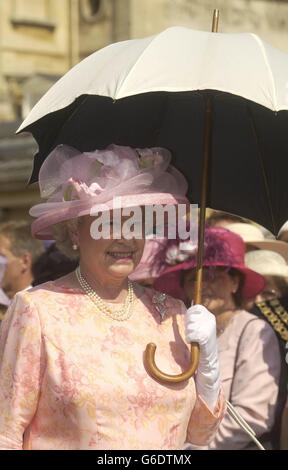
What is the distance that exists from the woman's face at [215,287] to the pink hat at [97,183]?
4.76 feet

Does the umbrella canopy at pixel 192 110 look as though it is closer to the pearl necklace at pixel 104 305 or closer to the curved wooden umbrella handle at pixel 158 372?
the pearl necklace at pixel 104 305

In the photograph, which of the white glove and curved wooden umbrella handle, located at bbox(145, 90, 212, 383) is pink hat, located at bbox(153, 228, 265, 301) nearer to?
curved wooden umbrella handle, located at bbox(145, 90, 212, 383)

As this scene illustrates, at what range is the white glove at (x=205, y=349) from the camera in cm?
308

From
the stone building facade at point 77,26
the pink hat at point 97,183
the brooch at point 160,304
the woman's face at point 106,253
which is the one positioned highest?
the pink hat at point 97,183

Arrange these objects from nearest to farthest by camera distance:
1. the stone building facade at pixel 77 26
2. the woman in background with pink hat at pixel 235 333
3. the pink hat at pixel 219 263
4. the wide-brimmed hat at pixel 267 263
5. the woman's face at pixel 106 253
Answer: the woman's face at pixel 106 253 < the woman in background with pink hat at pixel 235 333 < the pink hat at pixel 219 263 < the wide-brimmed hat at pixel 267 263 < the stone building facade at pixel 77 26

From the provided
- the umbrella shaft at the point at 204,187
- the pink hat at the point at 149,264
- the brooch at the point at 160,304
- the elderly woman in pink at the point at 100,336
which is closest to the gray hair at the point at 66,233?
the elderly woman in pink at the point at 100,336

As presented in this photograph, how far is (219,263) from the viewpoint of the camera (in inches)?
183

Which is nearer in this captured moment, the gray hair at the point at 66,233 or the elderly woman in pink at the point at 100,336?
the elderly woman in pink at the point at 100,336

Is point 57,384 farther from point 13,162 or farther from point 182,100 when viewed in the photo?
point 13,162

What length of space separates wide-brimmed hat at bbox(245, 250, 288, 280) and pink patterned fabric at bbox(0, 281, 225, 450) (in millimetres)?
2271

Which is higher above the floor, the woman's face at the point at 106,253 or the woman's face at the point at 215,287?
the woman's face at the point at 106,253

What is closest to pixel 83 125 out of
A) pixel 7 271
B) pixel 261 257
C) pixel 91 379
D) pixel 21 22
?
pixel 91 379

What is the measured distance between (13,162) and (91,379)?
13657 mm

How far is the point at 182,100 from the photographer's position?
3.61 metres
